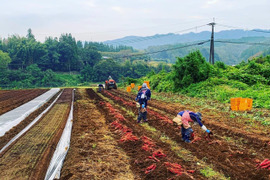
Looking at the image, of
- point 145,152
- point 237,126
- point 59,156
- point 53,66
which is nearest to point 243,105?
point 237,126

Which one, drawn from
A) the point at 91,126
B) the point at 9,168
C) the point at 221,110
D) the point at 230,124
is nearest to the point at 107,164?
the point at 9,168

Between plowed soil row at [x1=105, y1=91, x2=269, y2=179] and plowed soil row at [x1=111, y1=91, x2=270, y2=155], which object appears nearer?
plowed soil row at [x1=105, y1=91, x2=269, y2=179]

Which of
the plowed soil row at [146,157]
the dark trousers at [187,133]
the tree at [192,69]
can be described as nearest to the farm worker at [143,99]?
the plowed soil row at [146,157]

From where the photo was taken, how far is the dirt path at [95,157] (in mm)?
6137

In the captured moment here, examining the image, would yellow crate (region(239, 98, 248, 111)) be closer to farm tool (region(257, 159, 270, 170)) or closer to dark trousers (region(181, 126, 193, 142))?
dark trousers (region(181, 126, 193, 142))

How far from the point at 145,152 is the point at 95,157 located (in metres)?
1.55

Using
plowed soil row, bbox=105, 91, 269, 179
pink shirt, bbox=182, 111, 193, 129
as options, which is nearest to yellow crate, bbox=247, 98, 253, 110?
plowed soil row, bbox=105, 91, 269, 179

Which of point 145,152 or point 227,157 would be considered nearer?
point 227,157

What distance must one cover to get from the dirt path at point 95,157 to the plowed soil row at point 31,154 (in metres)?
0.70

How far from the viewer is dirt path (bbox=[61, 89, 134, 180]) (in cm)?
614

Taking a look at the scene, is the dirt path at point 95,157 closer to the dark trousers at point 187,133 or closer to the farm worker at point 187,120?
the farm worker at point 187,120

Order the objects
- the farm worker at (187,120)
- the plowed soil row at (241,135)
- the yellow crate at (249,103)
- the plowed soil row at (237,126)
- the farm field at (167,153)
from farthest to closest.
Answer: the yellow crate at (249,103)
the plowed soil row at (237,126)
the farm worker at (187,120)
the plowed soil row at (241,135)
the farm field at (167,153)

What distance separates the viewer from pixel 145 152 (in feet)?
24.6

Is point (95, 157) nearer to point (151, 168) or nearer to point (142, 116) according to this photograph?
point (151, 168)
